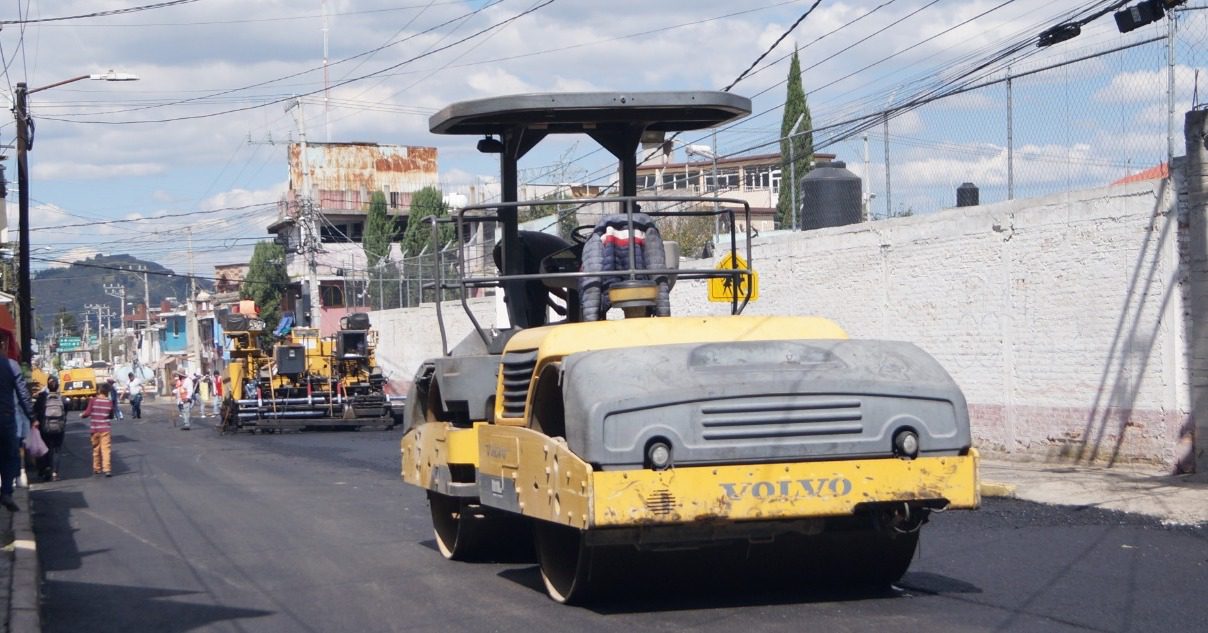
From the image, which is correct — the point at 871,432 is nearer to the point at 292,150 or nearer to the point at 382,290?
the point at 382,290

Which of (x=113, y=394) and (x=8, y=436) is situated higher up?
(x=8, y=436)

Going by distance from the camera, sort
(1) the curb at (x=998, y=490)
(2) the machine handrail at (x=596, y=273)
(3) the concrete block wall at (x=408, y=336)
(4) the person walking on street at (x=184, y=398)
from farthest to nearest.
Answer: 1. (4) the person walking on street at (x=184, y=398)
2. (3) the concrete block wall at (x=408, y=336)
3. (1) the curb at (x=998, y=490)
4. (2) the machine handrail at (x=596, y=273)

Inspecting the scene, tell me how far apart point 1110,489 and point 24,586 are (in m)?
8.88

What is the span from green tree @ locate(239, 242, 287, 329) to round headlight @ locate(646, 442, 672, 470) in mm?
67839

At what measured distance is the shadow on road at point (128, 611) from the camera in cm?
751

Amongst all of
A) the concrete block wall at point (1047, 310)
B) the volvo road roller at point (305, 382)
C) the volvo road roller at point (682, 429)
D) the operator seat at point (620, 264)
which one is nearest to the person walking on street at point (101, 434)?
the concrete block wall at point (1047, 310)

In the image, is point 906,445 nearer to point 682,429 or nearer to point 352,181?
point 682,429

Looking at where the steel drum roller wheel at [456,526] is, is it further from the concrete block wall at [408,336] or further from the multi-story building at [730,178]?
the concrete block wall at [408,336]

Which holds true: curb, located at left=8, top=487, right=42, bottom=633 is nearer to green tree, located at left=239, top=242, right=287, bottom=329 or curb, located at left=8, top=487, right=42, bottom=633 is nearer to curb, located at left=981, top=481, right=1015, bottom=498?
curb, located at left=981, top=481, right=1015, bottom=498

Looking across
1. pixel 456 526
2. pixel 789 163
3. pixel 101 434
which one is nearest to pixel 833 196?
pixel 789 163

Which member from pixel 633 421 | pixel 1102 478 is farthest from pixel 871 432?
pixel 1102 478

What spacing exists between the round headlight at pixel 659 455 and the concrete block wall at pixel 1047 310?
8.71 m

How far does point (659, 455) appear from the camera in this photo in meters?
6.30

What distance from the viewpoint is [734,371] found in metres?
6.60
